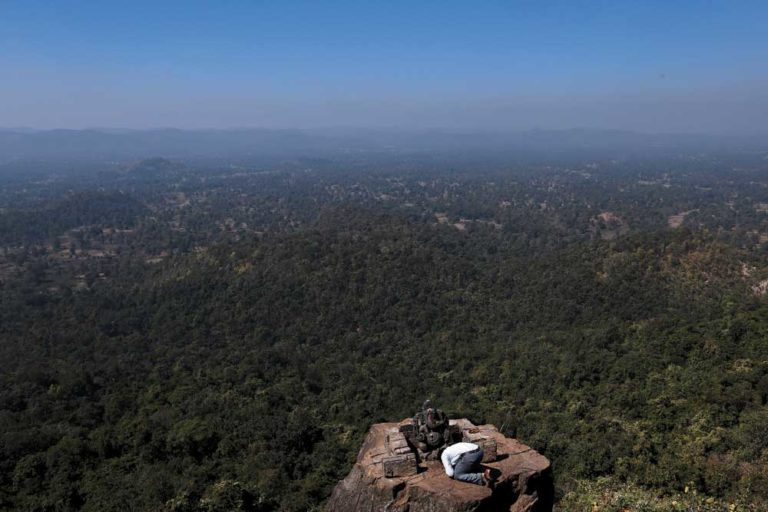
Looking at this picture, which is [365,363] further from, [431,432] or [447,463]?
[447,463]

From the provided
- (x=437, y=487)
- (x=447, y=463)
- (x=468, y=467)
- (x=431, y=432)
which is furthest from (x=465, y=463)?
(x=431, y=432)

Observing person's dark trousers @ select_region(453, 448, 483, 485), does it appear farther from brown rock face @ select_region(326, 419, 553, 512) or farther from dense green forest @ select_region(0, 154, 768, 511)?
dense green forest @ select_region(0, 154, 768, 511)

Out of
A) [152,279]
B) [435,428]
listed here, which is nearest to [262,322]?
[152,279]

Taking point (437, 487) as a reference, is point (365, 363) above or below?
below

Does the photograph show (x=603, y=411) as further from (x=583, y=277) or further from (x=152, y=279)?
(x=152, y=279)

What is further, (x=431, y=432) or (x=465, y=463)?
(x=431, y=432)

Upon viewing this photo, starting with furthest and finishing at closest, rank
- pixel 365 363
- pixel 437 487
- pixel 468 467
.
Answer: pixel 365 363 < pixel 468 467 < pixel 437 487
